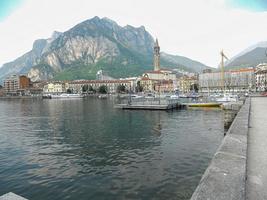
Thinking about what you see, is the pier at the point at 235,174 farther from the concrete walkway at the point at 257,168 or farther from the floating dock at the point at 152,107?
the floating dock at the point at 152,107

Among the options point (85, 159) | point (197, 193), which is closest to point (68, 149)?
point (85, 159)

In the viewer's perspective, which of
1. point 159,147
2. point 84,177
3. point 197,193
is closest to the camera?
point 197,193

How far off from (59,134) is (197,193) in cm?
2614

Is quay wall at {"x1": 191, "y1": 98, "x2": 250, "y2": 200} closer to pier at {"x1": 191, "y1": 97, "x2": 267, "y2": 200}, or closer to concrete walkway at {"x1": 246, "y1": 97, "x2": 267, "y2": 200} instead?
pier at {"x1": 191, "y1": 97, "x2": 267, "y2": 200}

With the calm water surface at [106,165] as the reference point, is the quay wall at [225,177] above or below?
above

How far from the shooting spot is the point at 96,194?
39.0ft

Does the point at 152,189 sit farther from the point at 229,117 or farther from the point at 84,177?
the point at 229,117

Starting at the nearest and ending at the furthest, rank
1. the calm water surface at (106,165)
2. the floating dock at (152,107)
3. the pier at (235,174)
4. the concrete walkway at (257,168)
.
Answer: the pier at (235,174) → the concrete walkway at (257,168) → the calm water surface at (106,165) → the floating dock at (152,107)

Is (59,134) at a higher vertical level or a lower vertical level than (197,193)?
lower

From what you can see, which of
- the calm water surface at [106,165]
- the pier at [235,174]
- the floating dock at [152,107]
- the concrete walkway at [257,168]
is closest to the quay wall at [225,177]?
the pier at [235,174]

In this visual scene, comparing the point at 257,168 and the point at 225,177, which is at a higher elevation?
the point at 225,177

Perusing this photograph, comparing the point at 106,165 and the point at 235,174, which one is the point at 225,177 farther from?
the point at 106,165

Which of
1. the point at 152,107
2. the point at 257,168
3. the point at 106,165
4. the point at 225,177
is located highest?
the point at 225,177

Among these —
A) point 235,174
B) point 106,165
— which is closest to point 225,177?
point 235,174
